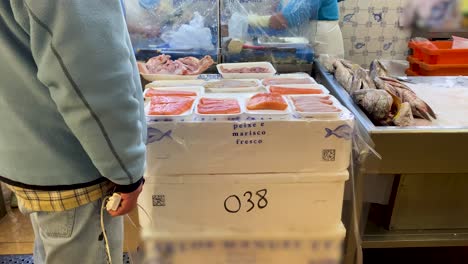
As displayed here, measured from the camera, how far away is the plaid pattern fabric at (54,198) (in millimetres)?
853

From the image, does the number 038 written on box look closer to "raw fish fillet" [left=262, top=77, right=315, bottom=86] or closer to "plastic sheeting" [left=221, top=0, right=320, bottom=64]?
"raw fish fillet" [left=262, top=77, right=315, bottom=86]

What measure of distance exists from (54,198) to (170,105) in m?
0.49

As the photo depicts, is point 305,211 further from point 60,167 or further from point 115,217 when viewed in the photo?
point 60,167

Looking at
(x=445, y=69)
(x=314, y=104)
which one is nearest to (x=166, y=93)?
(x=314, y=104)

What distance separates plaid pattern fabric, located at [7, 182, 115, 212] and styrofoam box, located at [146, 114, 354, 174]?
1.12 feet

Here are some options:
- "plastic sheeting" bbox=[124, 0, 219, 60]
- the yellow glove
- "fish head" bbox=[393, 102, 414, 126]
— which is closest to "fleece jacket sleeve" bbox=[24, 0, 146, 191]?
"fish head" bbox=[393, 102, 414, 126]

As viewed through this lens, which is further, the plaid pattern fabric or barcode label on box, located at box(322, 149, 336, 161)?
barcode label on box, located at box(322, 149, 336, 161)

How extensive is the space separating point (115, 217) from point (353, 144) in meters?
0.71

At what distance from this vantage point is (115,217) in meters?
0.96

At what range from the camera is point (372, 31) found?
2826mm

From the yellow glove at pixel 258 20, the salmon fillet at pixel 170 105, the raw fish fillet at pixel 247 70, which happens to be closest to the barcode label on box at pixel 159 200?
the salmon fillet at pixel 170 105

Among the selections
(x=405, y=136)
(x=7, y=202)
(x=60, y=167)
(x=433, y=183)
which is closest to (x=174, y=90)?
(x=60, y=167)

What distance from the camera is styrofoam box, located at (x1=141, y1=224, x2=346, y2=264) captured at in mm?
1304

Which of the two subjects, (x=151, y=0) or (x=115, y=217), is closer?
(x=115, y=217)
